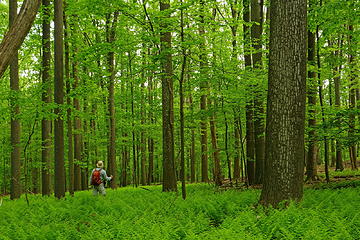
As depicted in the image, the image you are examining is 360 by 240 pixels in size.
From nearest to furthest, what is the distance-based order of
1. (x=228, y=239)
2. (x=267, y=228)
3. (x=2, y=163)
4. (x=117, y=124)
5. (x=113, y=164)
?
(x=228, y=239)
(x=267, y=228)
(x=113, y=164)
(x=117, y=124)
(x=2, y=163)

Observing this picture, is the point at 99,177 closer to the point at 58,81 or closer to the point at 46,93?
the point at 58,81

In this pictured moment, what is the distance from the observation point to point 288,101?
6.66m

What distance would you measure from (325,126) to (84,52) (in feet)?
25.5

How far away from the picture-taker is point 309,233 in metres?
4.53

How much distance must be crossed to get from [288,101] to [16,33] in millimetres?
5299

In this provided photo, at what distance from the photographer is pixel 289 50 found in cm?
666

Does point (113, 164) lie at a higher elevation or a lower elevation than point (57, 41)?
lower

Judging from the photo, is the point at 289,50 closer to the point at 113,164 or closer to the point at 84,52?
the point at 84,52

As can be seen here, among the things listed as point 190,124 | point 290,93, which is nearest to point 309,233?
point 290,93

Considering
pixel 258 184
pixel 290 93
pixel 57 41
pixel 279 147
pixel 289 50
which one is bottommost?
pixel 258 184

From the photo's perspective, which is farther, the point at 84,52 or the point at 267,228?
the point at 84,52

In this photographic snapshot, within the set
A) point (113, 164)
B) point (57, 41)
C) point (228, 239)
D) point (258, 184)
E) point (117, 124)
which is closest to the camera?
point (228, 239)

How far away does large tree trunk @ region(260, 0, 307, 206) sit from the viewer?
665 cm

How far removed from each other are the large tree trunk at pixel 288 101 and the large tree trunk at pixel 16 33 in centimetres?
479
